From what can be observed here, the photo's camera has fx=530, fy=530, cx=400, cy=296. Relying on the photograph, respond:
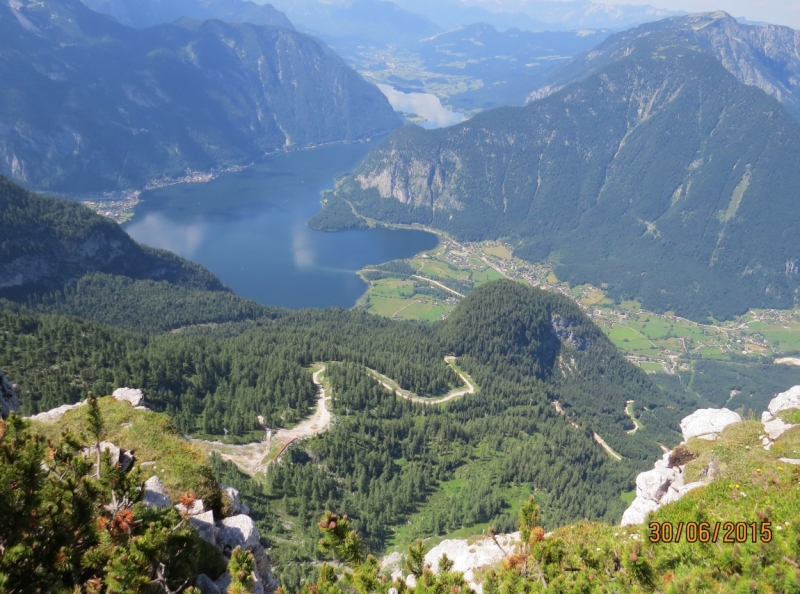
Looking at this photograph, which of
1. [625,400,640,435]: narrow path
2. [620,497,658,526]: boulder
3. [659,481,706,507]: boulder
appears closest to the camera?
[659,481,706,507]: boulder

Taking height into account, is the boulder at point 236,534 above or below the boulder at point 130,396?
above

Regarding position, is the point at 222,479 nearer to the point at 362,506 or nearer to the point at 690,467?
the point at 362,506

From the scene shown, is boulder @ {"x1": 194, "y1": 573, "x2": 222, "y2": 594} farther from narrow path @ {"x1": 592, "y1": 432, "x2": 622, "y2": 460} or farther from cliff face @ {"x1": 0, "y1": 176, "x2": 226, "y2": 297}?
cliff face @ {"x1": 0, "y1": 176, "x2": 226, "y2": 297}

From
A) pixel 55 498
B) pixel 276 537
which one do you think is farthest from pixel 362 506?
pixel 55 498

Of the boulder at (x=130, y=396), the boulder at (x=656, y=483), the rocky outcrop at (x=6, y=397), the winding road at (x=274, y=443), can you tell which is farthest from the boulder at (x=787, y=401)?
the winding road at (x=274, y=443)

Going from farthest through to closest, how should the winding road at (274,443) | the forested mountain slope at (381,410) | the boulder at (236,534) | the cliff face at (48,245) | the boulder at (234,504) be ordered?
the cliff face at (48,245)
the forested mountain slope at (381,410)
the winding road at (274,443)
the boulder at (234,504)
the boulder at (236,534)

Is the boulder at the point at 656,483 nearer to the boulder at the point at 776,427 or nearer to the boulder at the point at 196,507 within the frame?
the boulder at the point at 776,427
